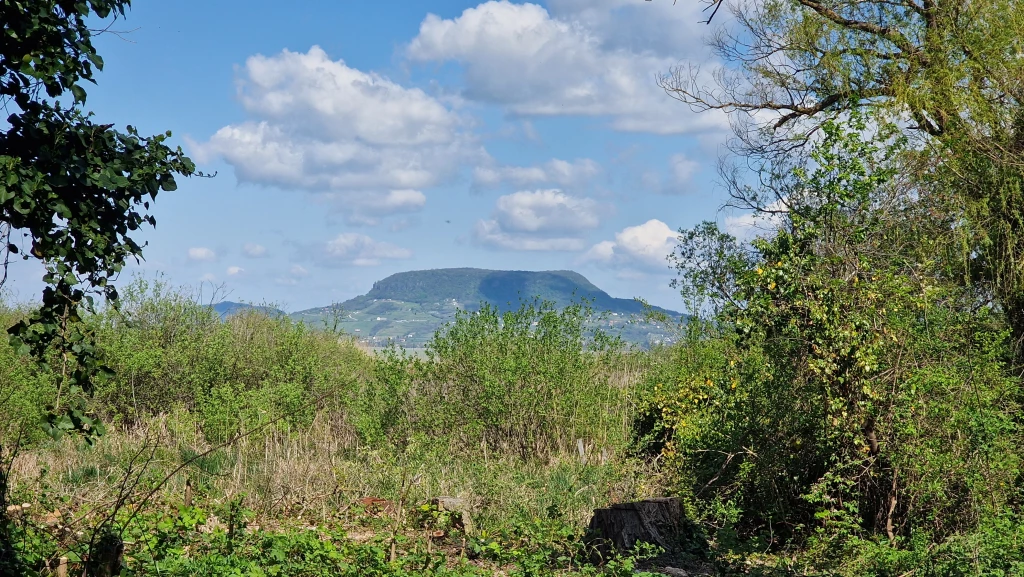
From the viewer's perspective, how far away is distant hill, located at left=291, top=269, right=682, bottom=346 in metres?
12.0

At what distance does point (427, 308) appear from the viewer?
156 metres

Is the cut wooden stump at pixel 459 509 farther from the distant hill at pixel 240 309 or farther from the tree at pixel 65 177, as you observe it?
the distant hill at pixel 240 309

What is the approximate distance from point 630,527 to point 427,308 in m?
150

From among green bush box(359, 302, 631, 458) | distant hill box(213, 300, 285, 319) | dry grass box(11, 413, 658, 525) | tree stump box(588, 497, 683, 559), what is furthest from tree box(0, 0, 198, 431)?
distant hill box(213, 300, 285, 319)

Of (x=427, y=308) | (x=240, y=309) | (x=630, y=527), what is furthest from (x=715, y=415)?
(x=427, y=308)

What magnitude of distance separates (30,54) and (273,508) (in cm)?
415

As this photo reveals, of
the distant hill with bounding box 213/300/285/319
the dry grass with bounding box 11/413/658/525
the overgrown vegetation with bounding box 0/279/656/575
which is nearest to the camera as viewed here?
the overgrown vegetation with bounding box 0/279/656/575

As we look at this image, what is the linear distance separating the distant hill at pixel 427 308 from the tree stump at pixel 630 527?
13.5 feet

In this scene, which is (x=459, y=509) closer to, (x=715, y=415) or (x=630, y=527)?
(x=630, y=527)

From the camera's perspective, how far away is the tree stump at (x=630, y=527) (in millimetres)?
6758

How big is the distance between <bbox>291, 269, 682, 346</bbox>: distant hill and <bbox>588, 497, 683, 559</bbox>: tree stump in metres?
4.11

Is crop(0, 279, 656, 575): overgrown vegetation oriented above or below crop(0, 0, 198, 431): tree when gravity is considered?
below

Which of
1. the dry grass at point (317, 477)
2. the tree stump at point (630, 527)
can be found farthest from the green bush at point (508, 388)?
the tree stump at point (630, 527)

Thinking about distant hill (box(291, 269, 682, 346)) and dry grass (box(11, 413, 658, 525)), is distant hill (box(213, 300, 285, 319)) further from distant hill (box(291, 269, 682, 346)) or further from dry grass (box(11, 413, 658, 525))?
dry grass (box(11, 413, 658, 525))
